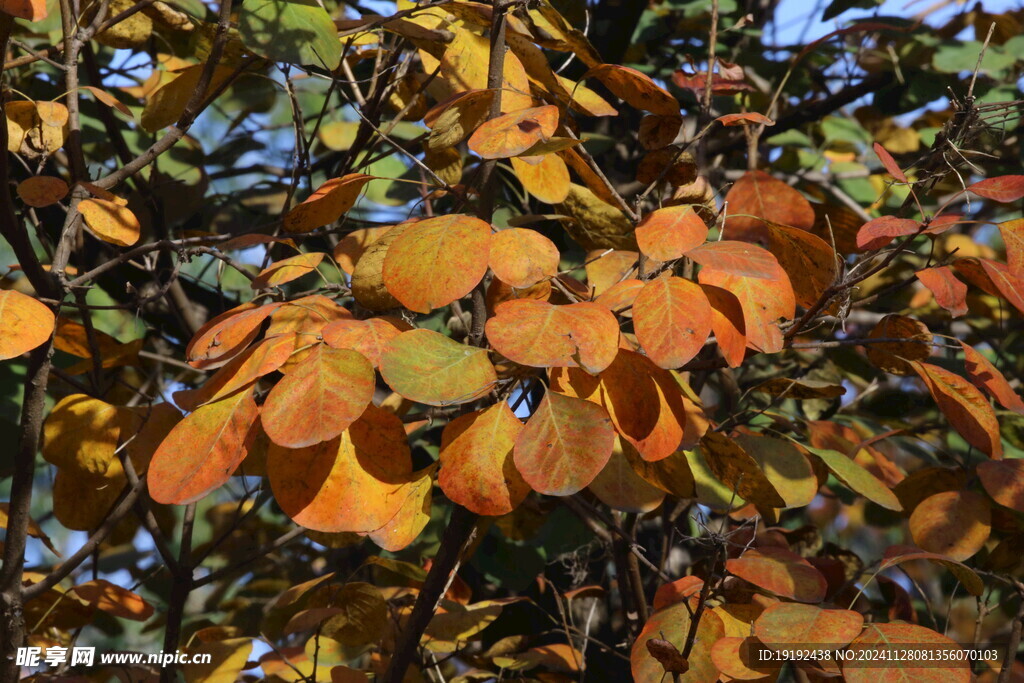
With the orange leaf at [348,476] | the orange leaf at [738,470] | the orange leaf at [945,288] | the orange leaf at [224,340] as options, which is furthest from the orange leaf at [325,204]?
the orange leaf at [945,288]

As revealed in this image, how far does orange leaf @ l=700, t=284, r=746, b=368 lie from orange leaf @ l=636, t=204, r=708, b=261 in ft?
0.18

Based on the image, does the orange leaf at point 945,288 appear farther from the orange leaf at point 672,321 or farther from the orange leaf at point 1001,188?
the orange leaf at point 672,321

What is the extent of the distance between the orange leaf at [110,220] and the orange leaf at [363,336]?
322 millimetres

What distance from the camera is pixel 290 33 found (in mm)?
866

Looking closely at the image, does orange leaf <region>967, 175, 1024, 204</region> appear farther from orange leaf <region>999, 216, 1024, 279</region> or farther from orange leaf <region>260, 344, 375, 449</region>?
orange leaf <region>260, 344, 375, 449</region>

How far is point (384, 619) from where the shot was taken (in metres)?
1.11

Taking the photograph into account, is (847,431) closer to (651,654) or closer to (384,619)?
(651,654)

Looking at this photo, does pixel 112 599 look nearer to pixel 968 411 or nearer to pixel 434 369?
pixel 434 369

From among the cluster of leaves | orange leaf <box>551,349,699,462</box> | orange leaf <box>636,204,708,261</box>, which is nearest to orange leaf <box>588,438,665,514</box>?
the cluster of leaves

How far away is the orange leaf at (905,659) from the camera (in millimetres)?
712

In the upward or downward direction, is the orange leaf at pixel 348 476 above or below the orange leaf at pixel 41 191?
below

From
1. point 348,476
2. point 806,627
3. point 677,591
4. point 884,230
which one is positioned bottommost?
point 677,591

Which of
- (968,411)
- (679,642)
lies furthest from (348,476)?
A: (968,411)

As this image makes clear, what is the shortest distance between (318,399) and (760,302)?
39cm
